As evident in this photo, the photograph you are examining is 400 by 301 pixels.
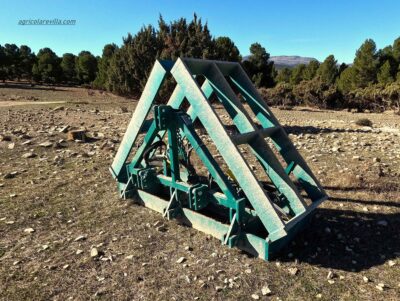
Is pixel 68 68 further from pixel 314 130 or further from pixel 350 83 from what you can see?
pixel 314 130

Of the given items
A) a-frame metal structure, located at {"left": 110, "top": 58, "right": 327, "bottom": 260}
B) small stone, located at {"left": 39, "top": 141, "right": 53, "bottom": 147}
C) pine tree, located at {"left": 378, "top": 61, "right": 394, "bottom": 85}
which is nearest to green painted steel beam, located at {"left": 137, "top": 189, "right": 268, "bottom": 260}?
a-frame metal structure, located at {"left": 110, "top": 58, "right": 327, "bottom": 260}

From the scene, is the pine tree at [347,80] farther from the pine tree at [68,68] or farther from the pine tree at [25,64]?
the pine tree at [25,64]

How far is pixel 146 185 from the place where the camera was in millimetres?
5691

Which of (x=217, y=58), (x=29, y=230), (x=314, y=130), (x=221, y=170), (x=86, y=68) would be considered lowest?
(x=29, y=230)

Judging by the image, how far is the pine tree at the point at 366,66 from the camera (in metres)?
35.4

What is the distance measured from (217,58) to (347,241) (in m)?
11.5

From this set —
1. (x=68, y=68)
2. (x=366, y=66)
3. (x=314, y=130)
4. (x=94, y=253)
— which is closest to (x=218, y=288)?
(x=94, y=253)

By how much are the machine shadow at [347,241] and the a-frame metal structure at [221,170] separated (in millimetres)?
258

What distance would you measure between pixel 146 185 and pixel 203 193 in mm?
1387

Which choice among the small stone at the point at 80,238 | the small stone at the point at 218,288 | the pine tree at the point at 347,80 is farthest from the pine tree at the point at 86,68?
the small stone at the point at 218,288

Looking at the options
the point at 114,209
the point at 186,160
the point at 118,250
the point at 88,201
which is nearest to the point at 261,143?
the point at 186,160

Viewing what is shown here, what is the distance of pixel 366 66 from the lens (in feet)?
116

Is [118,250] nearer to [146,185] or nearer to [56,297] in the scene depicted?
[56,297]

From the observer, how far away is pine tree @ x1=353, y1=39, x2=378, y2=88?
3538 centimetres
